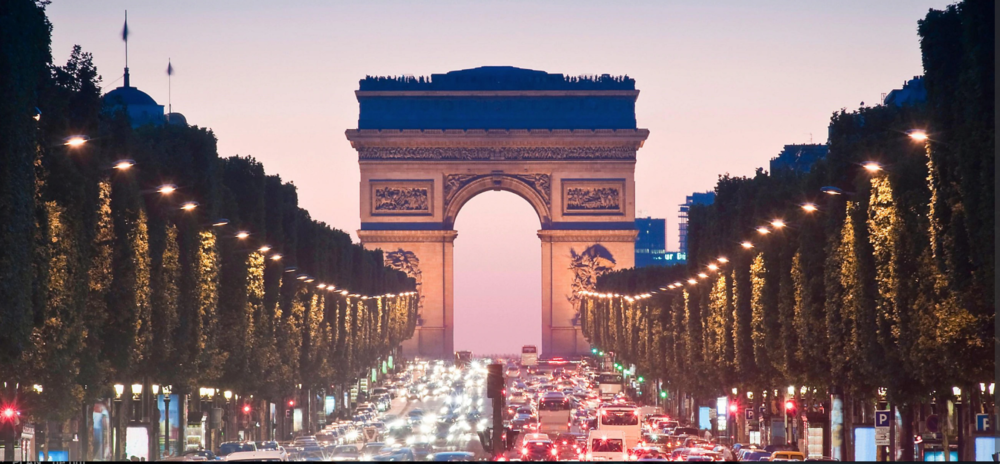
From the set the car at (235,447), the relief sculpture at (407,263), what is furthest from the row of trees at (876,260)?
the relief sculpture at (407,263)

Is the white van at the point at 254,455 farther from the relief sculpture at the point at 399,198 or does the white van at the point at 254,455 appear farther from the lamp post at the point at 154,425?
the relief sculpture at the point at 399,198

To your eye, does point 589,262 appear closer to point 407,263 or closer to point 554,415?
point 407,263

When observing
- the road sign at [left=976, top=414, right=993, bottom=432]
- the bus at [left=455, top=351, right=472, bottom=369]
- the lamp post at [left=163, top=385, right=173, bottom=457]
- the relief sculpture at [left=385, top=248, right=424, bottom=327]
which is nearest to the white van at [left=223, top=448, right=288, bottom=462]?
the lamp post at [left=163, top=385, right=173, bottom=457]

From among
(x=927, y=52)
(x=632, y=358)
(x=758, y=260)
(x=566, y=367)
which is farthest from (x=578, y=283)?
(x=927, y=52)

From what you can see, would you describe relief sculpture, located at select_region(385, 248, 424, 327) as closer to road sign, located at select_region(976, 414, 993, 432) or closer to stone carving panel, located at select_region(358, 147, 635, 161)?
stone carving panel, located at select_region(358, 147, 635, 161)

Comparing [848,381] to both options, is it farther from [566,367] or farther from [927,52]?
[566,367]
